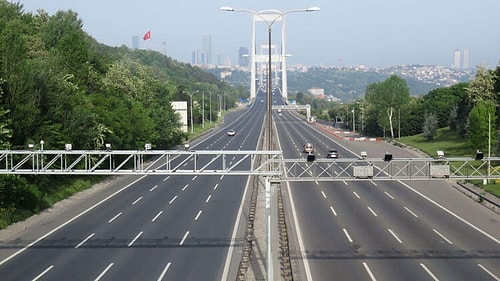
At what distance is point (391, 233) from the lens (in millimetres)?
29297

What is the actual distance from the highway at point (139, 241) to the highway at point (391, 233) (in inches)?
125

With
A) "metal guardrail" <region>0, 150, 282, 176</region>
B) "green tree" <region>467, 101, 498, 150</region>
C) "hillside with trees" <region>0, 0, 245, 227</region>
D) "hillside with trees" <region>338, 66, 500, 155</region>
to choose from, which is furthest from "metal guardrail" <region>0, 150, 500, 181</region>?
"hillside with trees" <region>338, 66, 500, 155</region>

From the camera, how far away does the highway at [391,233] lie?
75.0 ft

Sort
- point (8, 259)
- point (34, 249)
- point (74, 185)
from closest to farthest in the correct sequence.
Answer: point (8, 259)
point (34, 249)
point (74, 185)

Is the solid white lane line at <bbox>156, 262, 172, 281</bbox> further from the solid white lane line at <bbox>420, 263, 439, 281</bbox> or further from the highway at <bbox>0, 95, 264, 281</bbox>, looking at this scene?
the solid white lane line at <bbox>420, 263, 439, 281</bbox>

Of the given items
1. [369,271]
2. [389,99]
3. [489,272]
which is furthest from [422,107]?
[369,271]

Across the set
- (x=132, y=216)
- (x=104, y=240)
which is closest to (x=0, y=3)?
(x=132, y=216)

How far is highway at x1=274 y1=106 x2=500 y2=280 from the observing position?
2286cm

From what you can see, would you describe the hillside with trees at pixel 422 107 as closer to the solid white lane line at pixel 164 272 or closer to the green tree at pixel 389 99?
the green tree at pixel 389 99

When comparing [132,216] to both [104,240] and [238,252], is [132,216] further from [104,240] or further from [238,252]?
[238,252]

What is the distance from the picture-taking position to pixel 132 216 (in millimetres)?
34188

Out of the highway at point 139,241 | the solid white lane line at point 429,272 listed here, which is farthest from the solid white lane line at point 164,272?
the solid white lane line at point 429,272

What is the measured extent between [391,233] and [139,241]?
36.6 ft

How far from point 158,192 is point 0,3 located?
36439 mm
